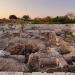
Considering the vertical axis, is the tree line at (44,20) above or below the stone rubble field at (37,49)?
above

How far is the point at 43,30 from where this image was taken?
381 centimetres

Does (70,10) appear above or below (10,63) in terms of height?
above

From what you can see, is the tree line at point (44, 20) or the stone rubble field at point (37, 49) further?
the tree line at point (44, 20)

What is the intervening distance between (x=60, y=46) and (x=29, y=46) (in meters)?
0.33

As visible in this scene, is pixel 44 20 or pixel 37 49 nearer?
pixel 37 49

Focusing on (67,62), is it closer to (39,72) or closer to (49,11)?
(39,72)

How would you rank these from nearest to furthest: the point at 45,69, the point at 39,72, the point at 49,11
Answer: the point at 39,72 < the point at 45,69 < the point at 49,11

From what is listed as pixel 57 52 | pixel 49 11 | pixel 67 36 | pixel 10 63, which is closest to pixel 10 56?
pixel 10 63

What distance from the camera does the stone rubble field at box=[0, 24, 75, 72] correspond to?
229 centimetres

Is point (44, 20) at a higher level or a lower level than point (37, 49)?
higher

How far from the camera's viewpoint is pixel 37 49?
2.73m

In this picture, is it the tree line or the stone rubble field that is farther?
the tree line

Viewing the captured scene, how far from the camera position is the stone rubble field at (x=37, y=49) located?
7.51 ft

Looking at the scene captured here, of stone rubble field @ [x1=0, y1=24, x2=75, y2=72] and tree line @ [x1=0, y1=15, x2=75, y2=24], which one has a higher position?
tree line @ [x1=0, y1=15, x2=75, y2=24]
